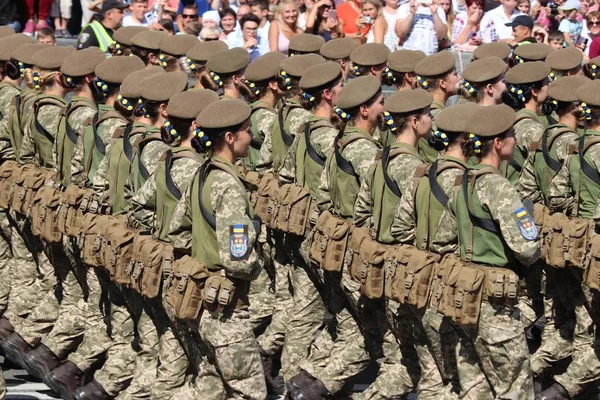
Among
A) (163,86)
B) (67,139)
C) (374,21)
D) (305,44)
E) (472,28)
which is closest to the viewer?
(163,86)

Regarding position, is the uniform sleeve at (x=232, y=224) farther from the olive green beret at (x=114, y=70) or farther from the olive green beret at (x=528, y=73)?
the olive green beret at (x=528, y=73)

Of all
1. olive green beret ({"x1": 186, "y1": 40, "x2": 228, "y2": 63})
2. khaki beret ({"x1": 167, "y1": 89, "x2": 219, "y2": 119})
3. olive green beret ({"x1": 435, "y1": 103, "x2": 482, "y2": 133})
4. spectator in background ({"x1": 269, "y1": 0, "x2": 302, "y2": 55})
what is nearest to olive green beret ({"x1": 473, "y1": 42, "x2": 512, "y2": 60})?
olive green beret ({"x1": 186, "y1": 40, "x2": 228, "y2": 63})

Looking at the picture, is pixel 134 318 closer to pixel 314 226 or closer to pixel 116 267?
pixel 116 267

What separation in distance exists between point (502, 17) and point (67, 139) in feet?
21.3

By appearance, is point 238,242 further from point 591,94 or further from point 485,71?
point 485,71

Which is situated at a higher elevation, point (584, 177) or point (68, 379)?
point (584, 177)

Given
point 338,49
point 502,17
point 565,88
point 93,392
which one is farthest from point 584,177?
point 502,17

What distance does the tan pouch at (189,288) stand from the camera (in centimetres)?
882

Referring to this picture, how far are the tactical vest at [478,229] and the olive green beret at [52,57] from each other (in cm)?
469

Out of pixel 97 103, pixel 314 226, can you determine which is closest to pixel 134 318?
pixel 314 226

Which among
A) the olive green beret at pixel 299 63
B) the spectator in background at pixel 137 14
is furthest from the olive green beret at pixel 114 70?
the spectator in background at pixel 137 14

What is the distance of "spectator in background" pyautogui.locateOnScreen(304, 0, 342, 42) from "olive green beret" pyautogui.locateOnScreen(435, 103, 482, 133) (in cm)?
729

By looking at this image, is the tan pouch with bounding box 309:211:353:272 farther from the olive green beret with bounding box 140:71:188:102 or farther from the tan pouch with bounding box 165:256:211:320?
the tan pouch with bounding box 165:256:211:320

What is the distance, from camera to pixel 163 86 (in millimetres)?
10102
